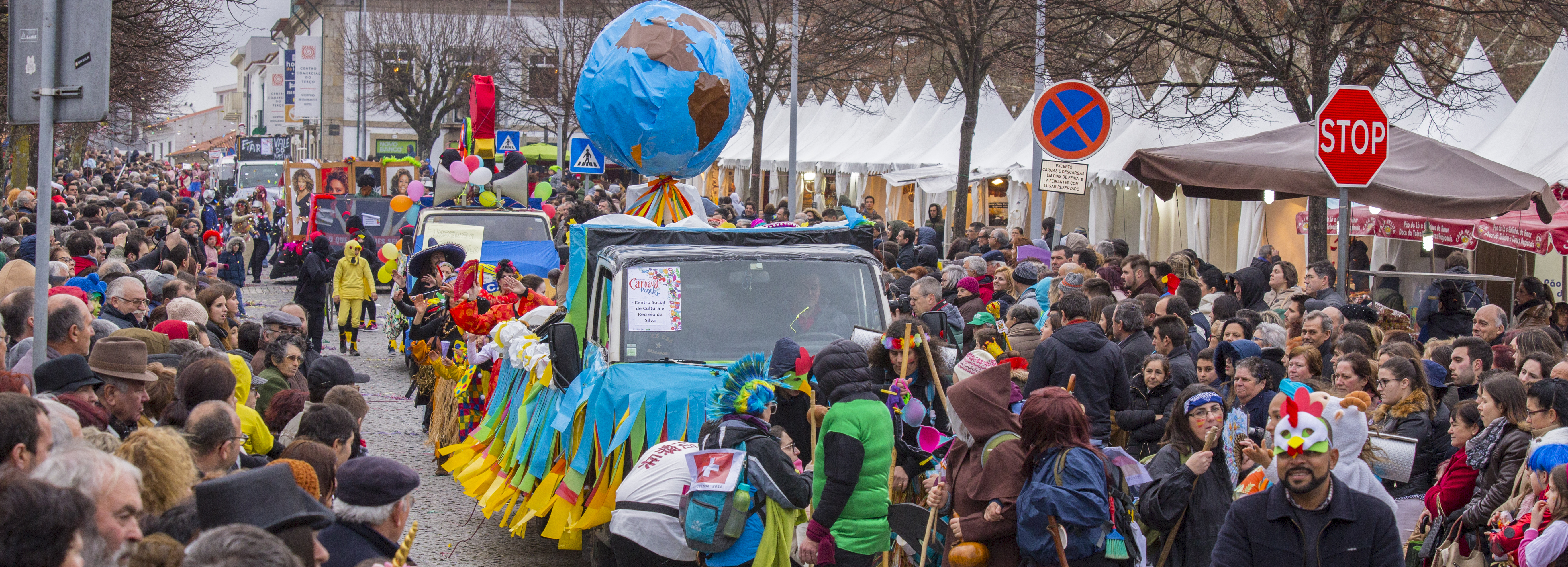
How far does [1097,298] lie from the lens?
8688 millimetres

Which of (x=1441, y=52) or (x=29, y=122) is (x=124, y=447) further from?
(x=1441, y=52)

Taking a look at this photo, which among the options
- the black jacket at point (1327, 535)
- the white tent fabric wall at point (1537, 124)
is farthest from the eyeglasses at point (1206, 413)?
the white tent fabric wall at point (1537, 124)

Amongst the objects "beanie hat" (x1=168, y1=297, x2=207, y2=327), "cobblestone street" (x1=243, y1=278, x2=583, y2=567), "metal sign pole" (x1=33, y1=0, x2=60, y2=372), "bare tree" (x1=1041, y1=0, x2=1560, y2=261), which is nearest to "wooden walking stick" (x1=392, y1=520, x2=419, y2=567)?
"metal sign pole" (x1=33, y1=0, x2=60, y2=372)

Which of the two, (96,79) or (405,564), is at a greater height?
(96,79)

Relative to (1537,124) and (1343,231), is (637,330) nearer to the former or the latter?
(1343,231)

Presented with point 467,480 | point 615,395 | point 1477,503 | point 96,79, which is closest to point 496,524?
point 467,480

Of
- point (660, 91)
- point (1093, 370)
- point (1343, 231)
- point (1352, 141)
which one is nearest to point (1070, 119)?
point (1352, 141)

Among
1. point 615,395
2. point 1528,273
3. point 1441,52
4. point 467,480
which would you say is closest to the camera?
point 615,395

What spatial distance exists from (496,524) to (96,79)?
3.91 metres

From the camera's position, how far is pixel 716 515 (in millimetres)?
4844

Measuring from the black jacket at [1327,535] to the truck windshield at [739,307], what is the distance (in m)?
3.01

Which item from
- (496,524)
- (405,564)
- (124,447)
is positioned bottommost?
(496,524)

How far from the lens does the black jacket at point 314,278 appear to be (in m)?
14.2

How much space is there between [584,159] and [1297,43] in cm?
1140
